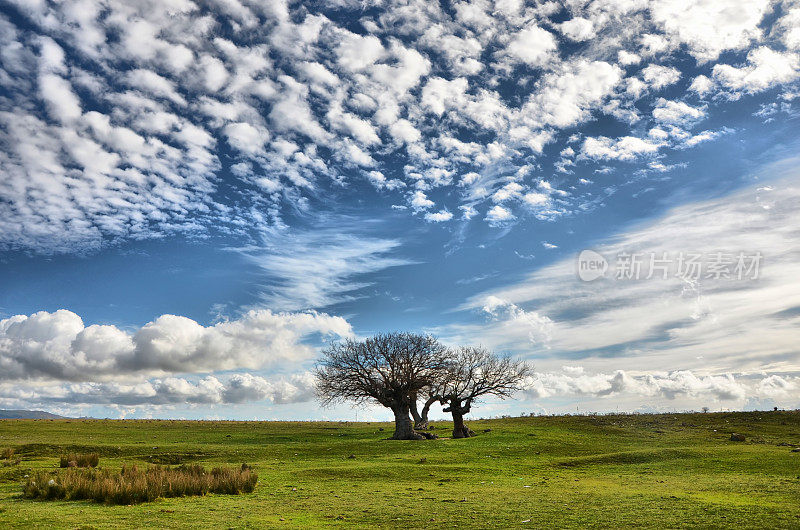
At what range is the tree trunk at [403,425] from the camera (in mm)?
52125

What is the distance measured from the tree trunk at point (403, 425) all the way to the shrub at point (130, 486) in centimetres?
3361

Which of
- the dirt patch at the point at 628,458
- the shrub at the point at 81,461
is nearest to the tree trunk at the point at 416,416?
the dirt patch at the point at 628,458

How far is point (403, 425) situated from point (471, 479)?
2807 centimetres

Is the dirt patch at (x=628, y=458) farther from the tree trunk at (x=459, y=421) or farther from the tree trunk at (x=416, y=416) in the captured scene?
the tree trunk at (x=416, y=416)

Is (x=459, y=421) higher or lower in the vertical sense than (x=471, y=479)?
lower

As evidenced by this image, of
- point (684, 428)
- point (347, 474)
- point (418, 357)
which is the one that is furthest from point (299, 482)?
point (684, 428)

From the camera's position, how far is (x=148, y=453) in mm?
37625

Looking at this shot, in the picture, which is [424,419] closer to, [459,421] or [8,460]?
[459,421]

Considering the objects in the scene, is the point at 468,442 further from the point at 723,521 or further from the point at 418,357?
the point at 723,521

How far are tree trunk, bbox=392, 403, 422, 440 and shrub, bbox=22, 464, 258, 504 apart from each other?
110 feet

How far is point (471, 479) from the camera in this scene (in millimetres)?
25781

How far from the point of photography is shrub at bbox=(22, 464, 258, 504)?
16891mm

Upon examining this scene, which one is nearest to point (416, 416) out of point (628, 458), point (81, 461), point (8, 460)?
point (628, 458)

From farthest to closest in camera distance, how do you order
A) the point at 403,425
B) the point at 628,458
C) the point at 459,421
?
the point at 459,421 < the point at 403,425 < the point at 628,458
